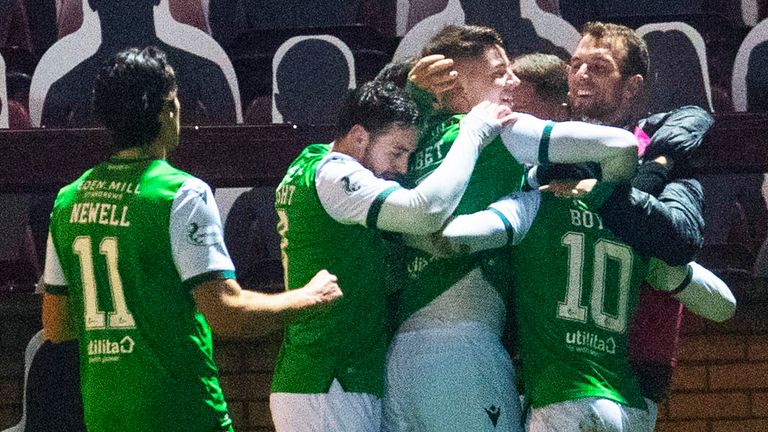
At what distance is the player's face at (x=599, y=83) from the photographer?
3.18 metres

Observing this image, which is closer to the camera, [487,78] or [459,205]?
[459,205]

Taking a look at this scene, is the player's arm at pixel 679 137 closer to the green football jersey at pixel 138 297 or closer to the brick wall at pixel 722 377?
the green football jersey at pixel 138 297

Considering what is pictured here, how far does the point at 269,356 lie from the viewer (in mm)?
4695

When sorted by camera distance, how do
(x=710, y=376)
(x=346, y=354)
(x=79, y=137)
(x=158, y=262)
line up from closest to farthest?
(x=158, y=262), (x=346, y=354), (x=79, y=137), (x=710, y=376)

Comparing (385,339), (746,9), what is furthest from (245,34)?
(385,339)

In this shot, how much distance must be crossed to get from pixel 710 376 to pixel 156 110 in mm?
2863

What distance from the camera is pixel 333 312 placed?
2.82 meters

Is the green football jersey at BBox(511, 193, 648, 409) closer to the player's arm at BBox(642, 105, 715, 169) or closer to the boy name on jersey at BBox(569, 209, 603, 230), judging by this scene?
the boy name on jersey at BBox(569, 209, 603, 230)

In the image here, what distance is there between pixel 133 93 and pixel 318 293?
21.9 inches

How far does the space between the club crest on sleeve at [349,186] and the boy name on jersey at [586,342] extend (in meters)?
0.60

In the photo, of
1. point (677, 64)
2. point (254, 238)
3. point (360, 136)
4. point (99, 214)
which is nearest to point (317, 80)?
point (254, 238)

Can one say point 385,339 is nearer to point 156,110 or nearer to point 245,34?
point 156,110

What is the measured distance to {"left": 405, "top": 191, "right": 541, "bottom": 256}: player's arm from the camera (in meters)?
2.75

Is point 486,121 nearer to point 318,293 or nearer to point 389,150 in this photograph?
point 389,150
